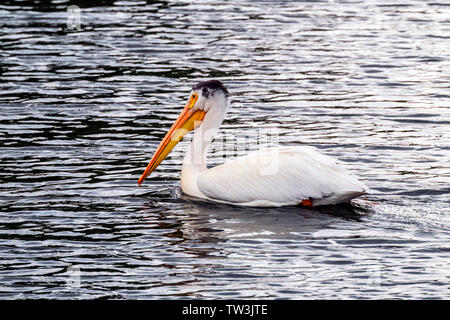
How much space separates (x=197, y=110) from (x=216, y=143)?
139 cm

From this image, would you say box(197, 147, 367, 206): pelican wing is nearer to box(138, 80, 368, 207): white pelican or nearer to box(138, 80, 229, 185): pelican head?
box(138, 80, 368, 207): white pelican

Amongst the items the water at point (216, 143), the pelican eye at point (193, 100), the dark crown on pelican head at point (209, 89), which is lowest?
the water at point (216, 143)

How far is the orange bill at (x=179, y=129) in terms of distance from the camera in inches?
374

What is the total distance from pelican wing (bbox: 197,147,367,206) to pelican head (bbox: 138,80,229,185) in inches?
27.4

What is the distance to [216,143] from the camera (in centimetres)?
1088

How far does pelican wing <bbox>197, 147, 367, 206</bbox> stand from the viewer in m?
8.70

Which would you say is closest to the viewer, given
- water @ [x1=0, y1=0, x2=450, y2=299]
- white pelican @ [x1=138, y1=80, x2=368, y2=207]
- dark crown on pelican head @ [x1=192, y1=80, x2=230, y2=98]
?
water @ [x1=0, y1=0, x2=450, y2=299]

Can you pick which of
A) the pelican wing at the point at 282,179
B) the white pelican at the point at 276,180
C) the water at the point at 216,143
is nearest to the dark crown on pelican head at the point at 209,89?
the white pelican at the point at 276,180

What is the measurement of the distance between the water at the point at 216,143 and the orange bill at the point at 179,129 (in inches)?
9.5

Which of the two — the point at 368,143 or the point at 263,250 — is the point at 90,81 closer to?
the point at 368,143

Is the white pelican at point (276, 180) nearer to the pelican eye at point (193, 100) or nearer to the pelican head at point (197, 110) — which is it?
the pelican head at point (197, 110)

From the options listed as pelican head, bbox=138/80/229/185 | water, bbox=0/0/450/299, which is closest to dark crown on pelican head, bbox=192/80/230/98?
pelican head, bbox=138/80/229/185

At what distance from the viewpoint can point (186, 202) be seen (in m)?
9.09

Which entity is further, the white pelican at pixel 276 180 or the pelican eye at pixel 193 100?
the pelican eye at pixel 193 100
